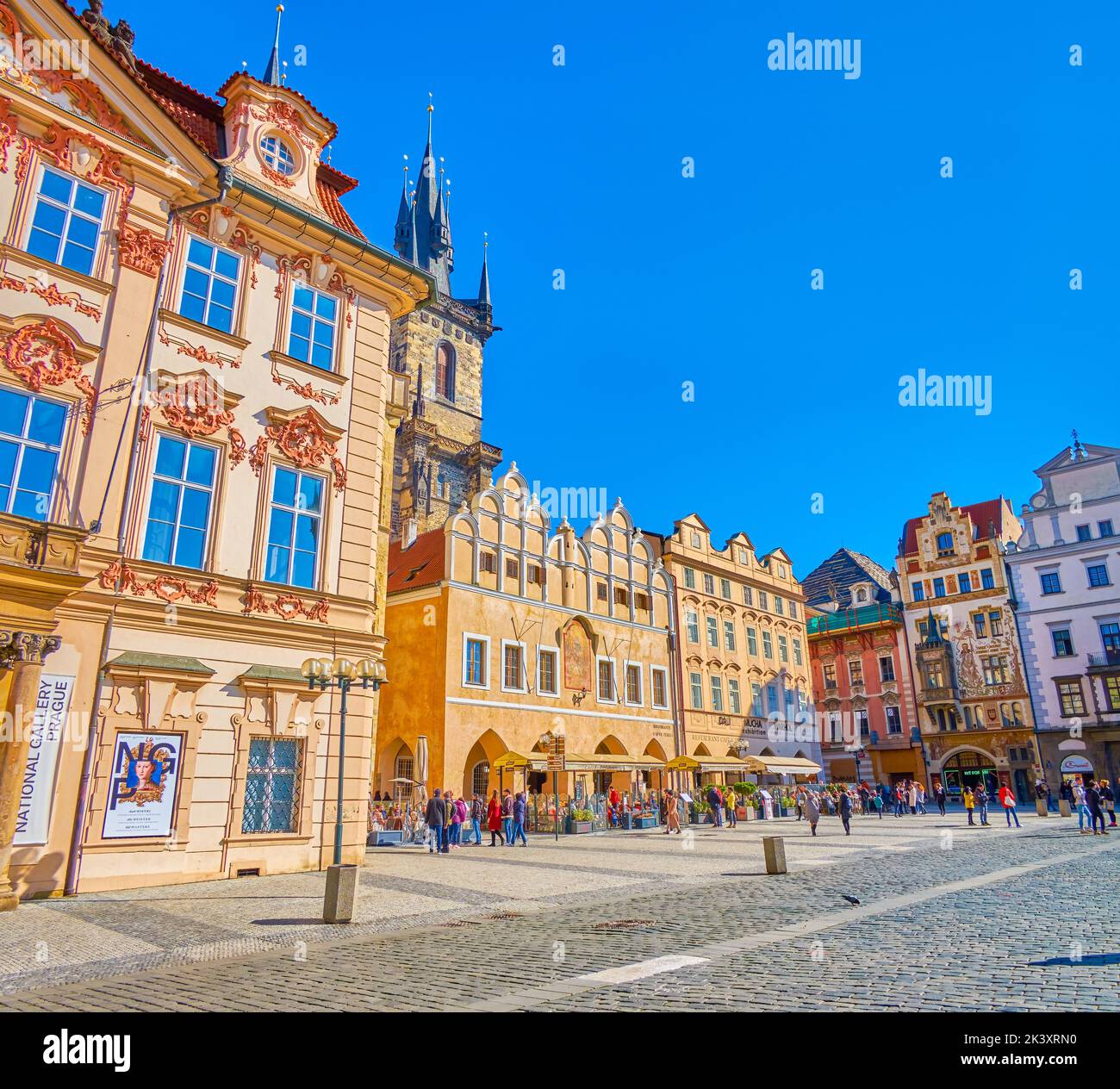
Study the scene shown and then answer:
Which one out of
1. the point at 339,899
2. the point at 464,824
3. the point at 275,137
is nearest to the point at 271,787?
the point at 339,899

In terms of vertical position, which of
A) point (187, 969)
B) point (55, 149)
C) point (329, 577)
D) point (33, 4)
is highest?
point (33, 4)

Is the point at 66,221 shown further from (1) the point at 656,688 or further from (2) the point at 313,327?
(1) the point at 656,688

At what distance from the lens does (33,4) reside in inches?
595

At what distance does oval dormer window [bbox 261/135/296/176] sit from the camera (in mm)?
19297

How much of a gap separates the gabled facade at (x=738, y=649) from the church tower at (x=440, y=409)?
19787 millimetres

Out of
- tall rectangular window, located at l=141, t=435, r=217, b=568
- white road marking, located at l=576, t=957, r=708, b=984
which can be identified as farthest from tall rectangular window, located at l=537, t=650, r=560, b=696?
white road marking, located at l=576, t=957, r=708, b=984

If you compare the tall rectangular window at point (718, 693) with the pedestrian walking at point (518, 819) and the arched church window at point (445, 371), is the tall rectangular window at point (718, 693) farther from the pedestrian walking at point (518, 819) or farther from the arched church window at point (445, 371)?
the arched church window at point (445, 371)

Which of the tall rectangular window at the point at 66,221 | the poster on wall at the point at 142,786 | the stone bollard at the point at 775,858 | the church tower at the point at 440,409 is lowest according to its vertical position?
the stone bollard at the point at 775,858

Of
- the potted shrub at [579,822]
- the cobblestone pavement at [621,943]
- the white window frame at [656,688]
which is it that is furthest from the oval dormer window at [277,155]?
the white window frame at [656,688]

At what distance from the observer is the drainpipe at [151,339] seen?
15.2 metres

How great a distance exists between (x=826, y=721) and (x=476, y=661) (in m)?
38.5
